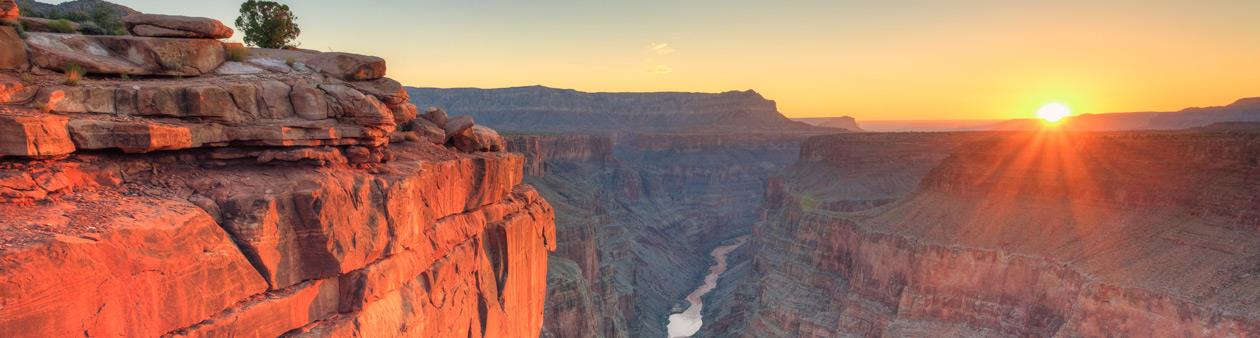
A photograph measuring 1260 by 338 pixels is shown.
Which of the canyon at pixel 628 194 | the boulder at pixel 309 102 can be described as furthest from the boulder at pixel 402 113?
the canyon at pixel 628 194

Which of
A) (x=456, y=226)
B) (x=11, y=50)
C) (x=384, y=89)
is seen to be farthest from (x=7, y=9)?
(x=456, y=226)

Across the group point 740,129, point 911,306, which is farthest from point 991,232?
point 740,129

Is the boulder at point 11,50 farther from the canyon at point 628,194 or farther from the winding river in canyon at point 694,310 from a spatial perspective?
the winding river in canyon at point 694,310

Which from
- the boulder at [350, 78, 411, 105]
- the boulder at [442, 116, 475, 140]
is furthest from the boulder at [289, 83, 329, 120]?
the boulder at [442, 116, 475, 140]

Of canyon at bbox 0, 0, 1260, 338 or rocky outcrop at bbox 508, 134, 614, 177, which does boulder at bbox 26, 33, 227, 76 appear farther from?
rocky outcrop at bbox 508, 134, 614, 177

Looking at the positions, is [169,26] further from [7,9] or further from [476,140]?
[476,140]

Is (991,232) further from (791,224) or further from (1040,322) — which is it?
(791,224)
